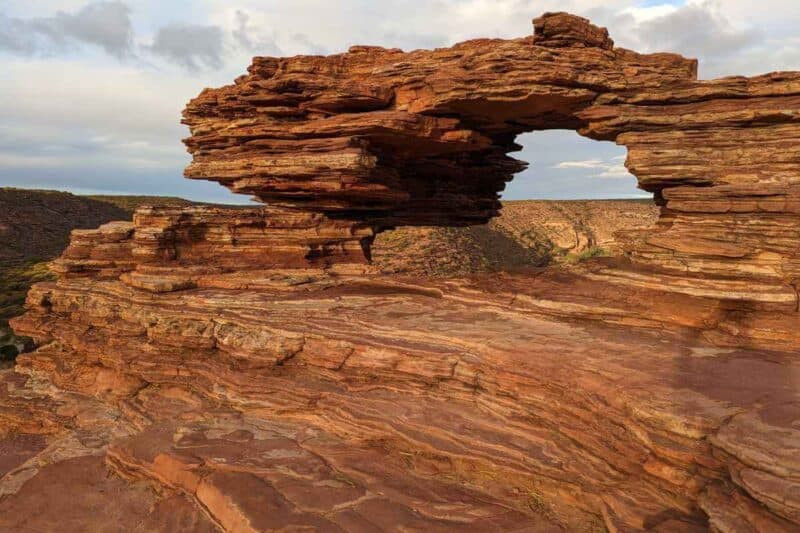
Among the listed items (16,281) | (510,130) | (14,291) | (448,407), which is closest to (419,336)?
(448,407)

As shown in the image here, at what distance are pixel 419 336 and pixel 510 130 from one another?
11.1 m

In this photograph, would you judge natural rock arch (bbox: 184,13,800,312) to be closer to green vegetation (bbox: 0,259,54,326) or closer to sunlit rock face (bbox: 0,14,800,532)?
sunlit rock face (bbox: 0,14,800,532)

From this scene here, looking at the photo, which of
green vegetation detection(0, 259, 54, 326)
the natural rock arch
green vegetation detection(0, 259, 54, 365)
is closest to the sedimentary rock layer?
the natural rock arch

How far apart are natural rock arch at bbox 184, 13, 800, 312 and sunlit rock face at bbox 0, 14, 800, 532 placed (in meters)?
0.09

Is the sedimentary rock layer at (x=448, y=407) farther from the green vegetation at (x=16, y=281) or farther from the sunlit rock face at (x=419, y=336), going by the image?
the green vegetation at (x=16, y=281)

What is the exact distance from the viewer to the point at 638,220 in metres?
75.2

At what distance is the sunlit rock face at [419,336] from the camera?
9.94m

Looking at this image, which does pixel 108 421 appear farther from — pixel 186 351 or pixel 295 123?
pixel 295 123

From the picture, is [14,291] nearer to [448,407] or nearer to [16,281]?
[16,281]

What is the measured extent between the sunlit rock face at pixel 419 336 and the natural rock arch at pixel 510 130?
0.28 ft

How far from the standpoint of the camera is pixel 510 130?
21406 millimetres

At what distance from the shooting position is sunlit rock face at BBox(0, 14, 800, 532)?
391 inches

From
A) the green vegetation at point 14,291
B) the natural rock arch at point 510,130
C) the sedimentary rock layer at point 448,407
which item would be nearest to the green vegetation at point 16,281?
the green vegetation at point 14,291

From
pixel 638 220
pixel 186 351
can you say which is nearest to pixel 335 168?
pixel 186 351
